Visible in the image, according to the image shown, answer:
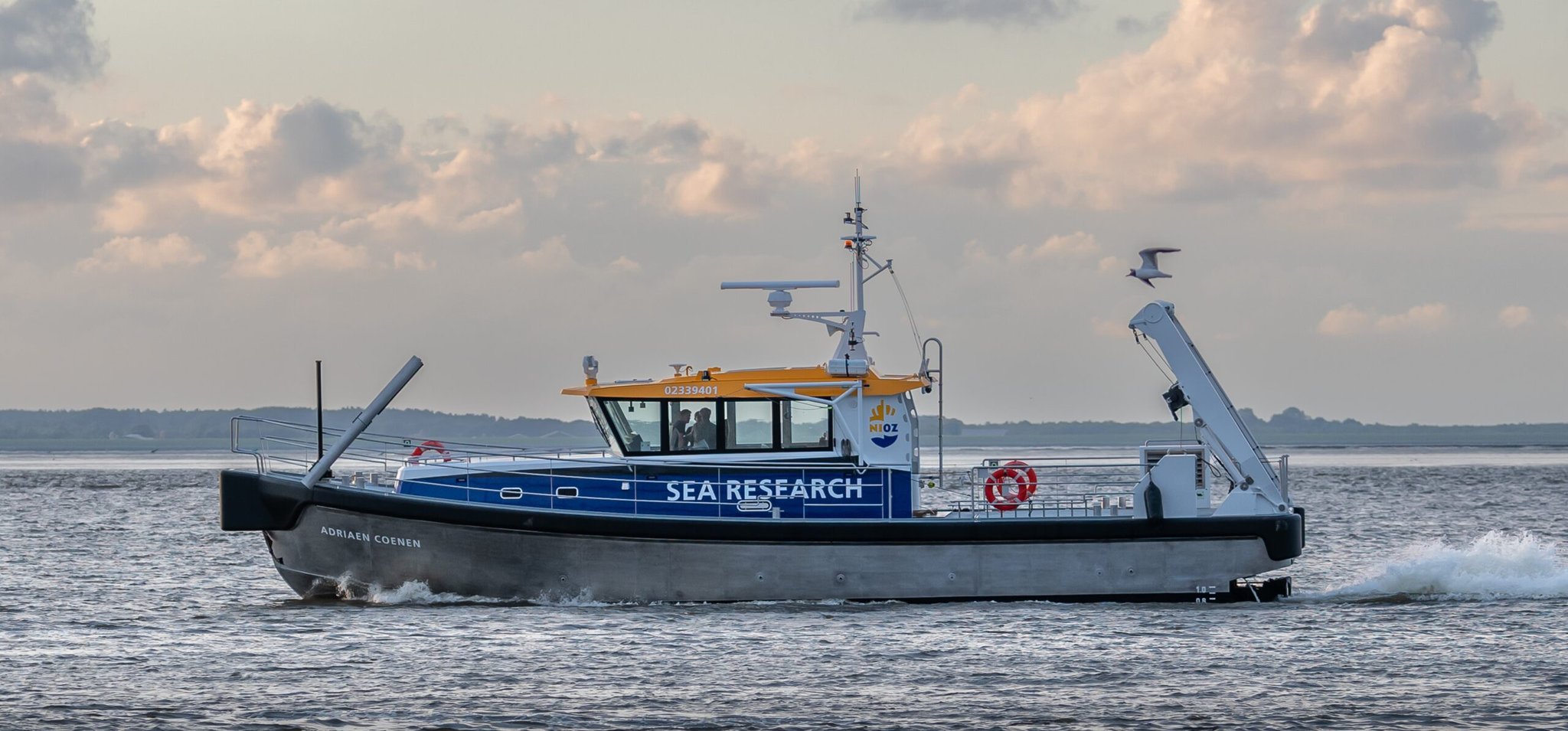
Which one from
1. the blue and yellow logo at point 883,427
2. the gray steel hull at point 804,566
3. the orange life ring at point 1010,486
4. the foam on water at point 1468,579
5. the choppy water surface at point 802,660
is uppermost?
the blue and yellow logo at point 883,427

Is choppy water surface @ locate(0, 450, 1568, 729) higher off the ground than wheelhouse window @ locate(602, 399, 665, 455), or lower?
lower

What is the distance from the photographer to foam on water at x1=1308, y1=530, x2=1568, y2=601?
770 inches

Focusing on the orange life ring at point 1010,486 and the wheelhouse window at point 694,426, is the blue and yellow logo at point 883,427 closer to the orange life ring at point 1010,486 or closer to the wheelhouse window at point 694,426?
the orange life ring at point 1010,486

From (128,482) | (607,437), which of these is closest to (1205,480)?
(607,437)

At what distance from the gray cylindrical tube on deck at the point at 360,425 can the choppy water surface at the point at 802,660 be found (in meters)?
1.54

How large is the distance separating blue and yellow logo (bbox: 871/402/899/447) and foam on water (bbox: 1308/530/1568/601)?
18.2 ft

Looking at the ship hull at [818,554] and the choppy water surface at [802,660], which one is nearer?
the choppy water surface at [802,660]

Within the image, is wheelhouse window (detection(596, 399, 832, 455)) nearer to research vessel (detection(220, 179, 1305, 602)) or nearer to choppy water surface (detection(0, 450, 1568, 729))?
research vessel (detection(220, 179, 1305, 602))

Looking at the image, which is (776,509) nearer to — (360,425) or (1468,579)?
(360,425)

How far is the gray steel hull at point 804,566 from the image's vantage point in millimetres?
17703

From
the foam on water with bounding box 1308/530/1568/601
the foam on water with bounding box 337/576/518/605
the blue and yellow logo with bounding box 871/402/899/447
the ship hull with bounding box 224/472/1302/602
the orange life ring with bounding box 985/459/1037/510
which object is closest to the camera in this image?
the ship hull with bounding box 224/472/1302/602

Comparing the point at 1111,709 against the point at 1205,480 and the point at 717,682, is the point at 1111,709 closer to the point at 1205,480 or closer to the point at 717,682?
the point at 717,682

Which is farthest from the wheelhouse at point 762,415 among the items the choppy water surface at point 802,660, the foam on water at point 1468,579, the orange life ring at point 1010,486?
the foam on water at point 1468,579

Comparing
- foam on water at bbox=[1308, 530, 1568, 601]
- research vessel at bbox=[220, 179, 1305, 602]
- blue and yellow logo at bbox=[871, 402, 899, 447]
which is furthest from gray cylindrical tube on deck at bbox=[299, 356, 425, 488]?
foam on water at bbox=[1308, 530, 1568, 601]
